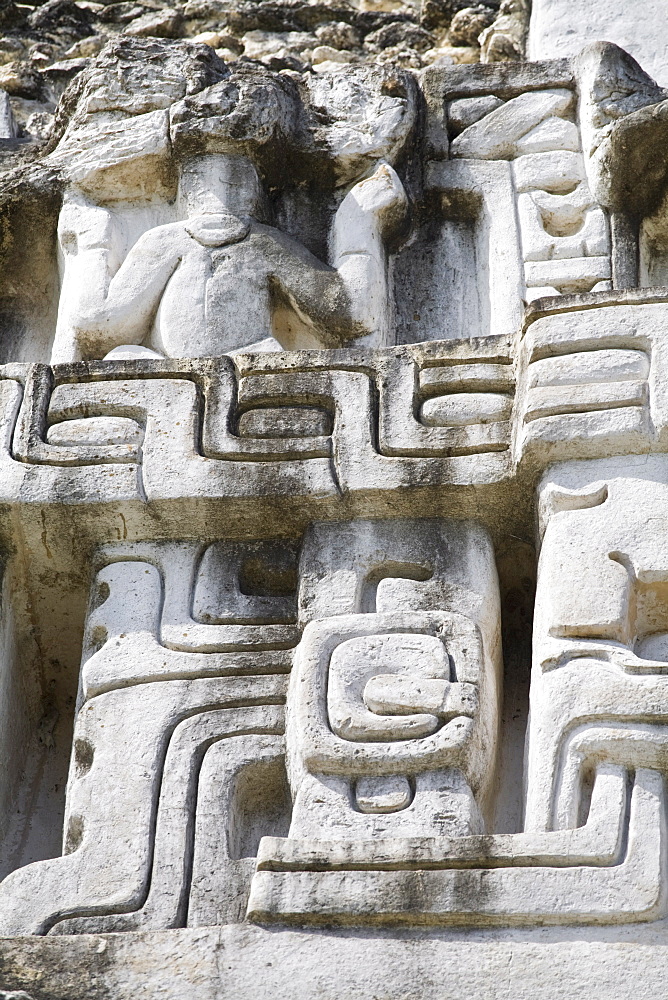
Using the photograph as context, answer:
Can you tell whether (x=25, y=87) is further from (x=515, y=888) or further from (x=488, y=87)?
(x=515, y=888)

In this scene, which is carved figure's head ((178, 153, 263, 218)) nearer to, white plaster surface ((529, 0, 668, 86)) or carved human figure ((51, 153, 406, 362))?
carved human figure ((51, 153, 406, 362))

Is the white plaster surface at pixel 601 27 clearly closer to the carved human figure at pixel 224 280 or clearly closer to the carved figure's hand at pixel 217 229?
the carved human figure at pixel 224 280

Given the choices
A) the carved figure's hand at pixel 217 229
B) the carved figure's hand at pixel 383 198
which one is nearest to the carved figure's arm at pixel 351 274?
the carved figure's hand at pixel 383 198

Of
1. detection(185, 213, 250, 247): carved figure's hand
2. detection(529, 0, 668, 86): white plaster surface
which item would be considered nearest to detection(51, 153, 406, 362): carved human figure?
detection(185, 213, 250, 247): carved figure's hand

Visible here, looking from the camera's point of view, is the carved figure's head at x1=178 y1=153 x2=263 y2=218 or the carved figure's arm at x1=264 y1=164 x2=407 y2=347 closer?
the carved figure's arm at x1=264 y1=164 x2=407 y2=347

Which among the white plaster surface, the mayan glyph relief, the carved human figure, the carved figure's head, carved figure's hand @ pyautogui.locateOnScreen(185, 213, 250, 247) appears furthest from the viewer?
the white plaster surface

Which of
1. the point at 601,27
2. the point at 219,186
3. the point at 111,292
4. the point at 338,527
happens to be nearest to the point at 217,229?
the point at 219,186

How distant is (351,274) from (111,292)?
0.57m

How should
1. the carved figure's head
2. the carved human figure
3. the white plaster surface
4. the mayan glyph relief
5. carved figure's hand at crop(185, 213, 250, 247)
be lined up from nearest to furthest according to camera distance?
the mayan glyph relief, the carved human figure, carved figure's hand at crop(185, 213, 250, 247), the carved figure's head, the white plaster surface

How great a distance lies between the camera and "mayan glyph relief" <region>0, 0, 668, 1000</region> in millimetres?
2504

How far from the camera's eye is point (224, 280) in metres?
3.64

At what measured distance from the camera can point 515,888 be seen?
247 centimetres

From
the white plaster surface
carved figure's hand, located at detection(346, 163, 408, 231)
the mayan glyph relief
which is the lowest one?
the mayan glyph relief

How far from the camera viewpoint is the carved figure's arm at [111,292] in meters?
3.68
